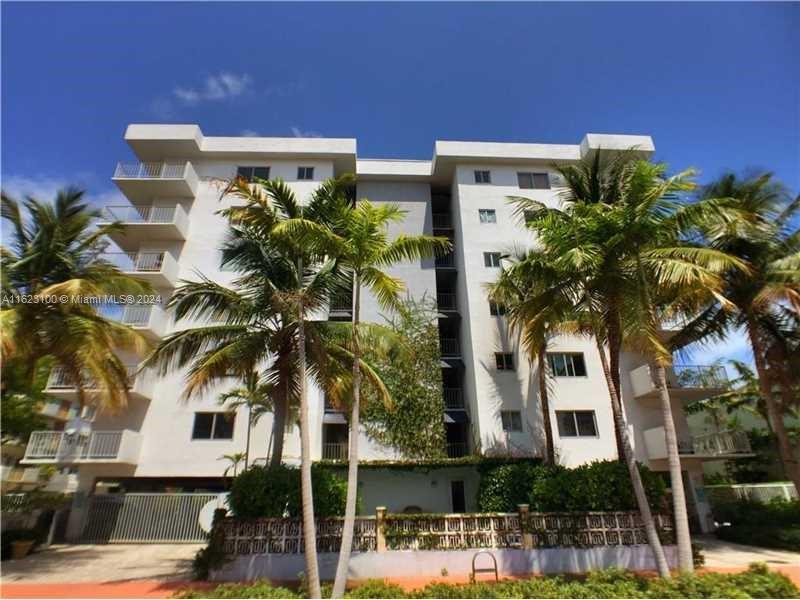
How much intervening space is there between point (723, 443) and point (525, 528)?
13.5 meters

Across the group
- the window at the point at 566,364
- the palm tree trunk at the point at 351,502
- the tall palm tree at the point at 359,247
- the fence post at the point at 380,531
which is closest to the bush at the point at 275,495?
the fence post at the point at 380,531

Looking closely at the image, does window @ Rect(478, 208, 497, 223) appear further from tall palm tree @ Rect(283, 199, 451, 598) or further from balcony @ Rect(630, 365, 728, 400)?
tall palm tree @ Rect(283, 199, 451, 598)

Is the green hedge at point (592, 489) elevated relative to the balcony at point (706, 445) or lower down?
lower down

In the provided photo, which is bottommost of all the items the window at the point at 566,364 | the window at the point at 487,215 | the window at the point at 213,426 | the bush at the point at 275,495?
the bush at the point at 275,495

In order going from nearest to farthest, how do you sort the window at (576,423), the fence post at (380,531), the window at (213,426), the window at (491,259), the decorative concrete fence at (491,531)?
the fence post at (380,531), the decorative concrete fence at (491,531), the window at (213,426), the window at (576,423), the window at (491,259)

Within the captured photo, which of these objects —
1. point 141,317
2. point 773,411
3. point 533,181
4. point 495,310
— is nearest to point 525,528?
point 773,411

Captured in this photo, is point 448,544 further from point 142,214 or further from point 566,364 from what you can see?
point 142,214

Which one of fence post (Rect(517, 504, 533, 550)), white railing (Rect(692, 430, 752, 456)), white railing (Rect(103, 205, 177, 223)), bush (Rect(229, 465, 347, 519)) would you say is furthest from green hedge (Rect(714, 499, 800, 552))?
white railing (Rect(103, 205, 177, 223))

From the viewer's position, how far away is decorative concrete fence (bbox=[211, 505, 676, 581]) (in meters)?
11.7

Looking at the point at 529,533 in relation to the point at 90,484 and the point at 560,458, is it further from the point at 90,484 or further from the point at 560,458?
the point at 90,484

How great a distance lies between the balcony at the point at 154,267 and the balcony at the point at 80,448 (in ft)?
25.0

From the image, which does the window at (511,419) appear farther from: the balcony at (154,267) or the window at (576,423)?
the balcony at (154,267)

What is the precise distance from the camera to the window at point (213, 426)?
2011 centimetres

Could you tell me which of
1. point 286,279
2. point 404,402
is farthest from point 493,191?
point 286,279
